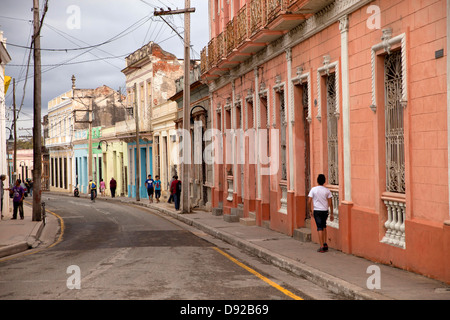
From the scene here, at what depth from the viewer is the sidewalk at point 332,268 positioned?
8094mm

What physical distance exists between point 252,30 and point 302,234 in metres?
6.08

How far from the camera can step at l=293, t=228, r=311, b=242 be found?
14.4 m

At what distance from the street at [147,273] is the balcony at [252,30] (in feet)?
17.1

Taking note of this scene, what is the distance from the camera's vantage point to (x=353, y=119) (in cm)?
1195

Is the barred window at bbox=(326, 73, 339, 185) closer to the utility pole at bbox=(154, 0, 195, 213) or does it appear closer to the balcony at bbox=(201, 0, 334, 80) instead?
the balcony at bbox=(201, 0, 334, 80)

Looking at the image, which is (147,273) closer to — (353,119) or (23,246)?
(353,119)

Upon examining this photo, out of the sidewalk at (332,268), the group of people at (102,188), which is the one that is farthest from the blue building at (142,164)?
the sidewalk at (332,268)

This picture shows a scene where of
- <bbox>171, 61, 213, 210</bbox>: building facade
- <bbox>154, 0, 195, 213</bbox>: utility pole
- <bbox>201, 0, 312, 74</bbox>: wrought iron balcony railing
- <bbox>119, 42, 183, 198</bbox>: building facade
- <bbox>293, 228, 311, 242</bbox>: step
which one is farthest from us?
<bbox>119, 42, 183, 198</bbox>: building facade

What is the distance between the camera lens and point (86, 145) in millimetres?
57500

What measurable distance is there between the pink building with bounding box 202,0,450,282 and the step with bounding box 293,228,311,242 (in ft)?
0.33

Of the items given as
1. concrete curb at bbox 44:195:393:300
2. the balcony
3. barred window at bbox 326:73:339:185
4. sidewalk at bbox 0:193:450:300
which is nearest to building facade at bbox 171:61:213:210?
the balcony

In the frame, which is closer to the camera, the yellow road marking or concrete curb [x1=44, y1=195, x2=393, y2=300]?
concrete curb [x1=44, y1=195, x2=393, y2=300]

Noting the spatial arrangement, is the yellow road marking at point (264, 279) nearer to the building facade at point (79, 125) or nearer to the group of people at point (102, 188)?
the group of people at point (102, 188)

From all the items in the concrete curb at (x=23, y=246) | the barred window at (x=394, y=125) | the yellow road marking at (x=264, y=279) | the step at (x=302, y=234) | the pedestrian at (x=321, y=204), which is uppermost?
the barred window at (x=394, y=125)
